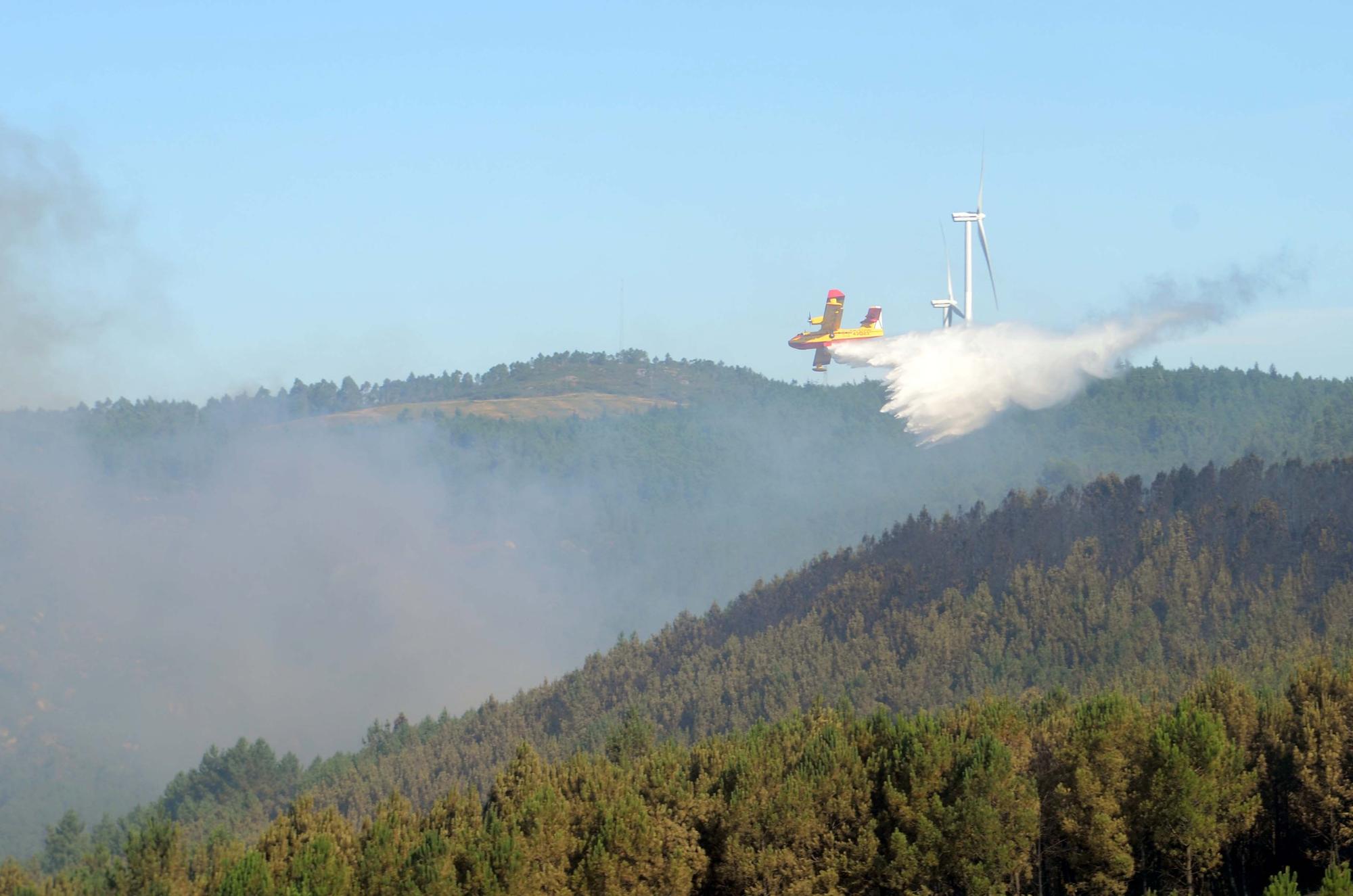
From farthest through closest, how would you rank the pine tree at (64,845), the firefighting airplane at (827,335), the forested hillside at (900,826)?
the pine tree at (64,845), the firefighting airplane at (827,335), the forested hillside at (900,826)

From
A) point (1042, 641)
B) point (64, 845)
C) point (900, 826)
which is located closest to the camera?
point (900, 826)

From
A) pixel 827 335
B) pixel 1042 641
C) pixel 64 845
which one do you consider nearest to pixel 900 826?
pixel 827 335

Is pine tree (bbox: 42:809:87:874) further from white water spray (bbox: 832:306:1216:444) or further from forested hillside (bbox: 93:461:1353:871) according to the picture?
white water spray (bbox: 832:306:1216:444)

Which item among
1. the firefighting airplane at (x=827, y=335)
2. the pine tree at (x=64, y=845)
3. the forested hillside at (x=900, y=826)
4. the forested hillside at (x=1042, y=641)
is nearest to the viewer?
the forested hillside at (x=900, y=826)

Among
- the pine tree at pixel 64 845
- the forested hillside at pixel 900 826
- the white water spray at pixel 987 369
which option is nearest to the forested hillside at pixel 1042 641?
the pine tree at pixel 64 845

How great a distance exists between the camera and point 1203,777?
65.8 m

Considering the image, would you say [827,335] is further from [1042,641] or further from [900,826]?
[1042,641]

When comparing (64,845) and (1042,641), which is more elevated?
(1042,641)

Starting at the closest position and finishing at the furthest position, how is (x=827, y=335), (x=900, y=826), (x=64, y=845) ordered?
(x=900, y=826) → (x=827, y=335) → (x=64, y=845)

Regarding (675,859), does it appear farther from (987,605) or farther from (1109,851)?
(987,605)

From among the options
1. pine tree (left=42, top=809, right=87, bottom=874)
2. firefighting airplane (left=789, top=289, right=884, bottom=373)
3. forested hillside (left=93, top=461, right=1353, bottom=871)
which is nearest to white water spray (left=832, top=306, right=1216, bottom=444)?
firefighting airplane (left=789, top=289, right=884, bottom=373)

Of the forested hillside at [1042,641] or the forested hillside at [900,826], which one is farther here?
the forested hillside at [1042,641]

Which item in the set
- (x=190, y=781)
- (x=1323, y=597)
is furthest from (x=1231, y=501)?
(x=190, y=781)

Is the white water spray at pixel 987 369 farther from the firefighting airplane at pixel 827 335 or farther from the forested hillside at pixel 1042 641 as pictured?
the forested hillside at pixel 1042 641
